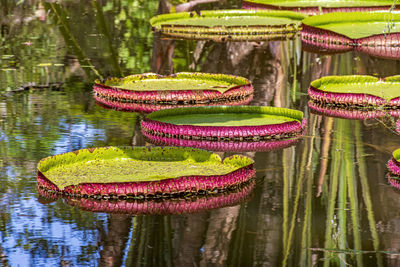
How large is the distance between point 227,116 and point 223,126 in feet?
1.97

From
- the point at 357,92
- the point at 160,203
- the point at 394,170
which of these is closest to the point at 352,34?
the point at 357,92

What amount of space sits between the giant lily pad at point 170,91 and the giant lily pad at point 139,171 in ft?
8.57

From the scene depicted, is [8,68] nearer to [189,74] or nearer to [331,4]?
[189,74]

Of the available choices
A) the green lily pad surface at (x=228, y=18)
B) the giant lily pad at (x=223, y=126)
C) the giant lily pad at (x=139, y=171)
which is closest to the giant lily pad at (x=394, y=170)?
the giant lily pad at (x=139, y=171)

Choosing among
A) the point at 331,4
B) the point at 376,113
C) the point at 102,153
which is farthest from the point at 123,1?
the point at 102,153

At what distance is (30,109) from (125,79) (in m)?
1.30

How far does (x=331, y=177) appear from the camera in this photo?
23.0 ft

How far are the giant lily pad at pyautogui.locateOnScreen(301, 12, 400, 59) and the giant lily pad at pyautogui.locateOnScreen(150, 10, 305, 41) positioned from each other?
1.63ft

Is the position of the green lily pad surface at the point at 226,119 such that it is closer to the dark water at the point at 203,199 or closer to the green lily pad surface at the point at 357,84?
the dark water at the point at 203,199

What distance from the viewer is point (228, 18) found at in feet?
50.0

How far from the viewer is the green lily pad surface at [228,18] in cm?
1474

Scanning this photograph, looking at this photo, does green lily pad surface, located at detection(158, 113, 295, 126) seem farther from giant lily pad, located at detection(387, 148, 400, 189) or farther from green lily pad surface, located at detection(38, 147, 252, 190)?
giant lily pad, located at detection(387, 148, 400, 189)

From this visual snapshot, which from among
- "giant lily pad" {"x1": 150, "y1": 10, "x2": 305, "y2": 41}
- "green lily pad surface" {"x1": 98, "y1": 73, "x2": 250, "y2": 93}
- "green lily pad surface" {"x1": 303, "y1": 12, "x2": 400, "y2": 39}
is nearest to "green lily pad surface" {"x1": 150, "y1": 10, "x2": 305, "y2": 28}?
"giant lily pad" {"x1": 150, "y1": 10, "x2": 305, "y2": 41}

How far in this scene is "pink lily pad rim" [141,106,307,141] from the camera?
7.95 meters
